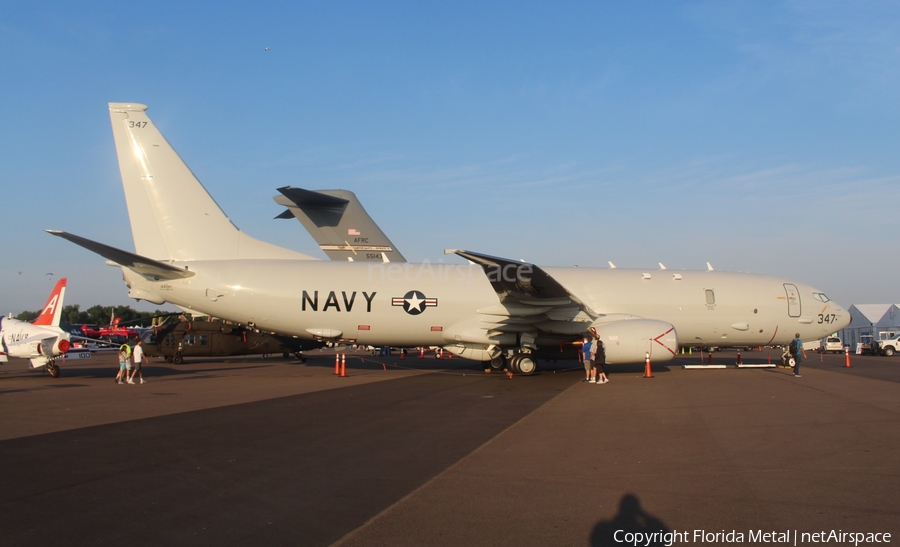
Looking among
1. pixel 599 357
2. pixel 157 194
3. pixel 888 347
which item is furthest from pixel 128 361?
pixel 888 347

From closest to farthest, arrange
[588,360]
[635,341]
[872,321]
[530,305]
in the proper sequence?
[588,360] < [635,341] < [530,305] < [872,321]

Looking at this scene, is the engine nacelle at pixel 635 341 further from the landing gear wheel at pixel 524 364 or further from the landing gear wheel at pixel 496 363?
the landing gear wheel at pixel 496 363

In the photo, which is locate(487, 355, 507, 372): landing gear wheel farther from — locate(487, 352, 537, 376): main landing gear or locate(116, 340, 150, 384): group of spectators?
locate(116, 340, 150, 384): group of spectators

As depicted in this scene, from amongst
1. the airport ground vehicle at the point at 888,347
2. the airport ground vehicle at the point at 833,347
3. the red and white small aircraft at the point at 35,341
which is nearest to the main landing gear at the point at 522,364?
the red and white small aircraft at the point at 35,341

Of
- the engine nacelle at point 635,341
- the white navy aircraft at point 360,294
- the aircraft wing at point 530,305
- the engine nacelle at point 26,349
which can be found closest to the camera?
the aircraft wing at point 530,305

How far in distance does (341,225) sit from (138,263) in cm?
963

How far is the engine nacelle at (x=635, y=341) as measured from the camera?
58.5 feet

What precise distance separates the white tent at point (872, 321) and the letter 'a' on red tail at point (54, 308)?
55765mm

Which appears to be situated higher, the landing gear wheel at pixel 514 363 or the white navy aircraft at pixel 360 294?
the white navy aircraft at pixel 360 294

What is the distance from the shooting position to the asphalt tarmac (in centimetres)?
479

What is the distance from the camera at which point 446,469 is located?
6.80m

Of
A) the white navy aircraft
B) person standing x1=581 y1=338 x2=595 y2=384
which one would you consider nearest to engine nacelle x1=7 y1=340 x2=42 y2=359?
the white navy aircraft

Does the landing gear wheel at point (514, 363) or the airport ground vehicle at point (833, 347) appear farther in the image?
the airport ground vehicle at point (833, 347)

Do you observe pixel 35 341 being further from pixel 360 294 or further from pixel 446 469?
pixel 446 469
